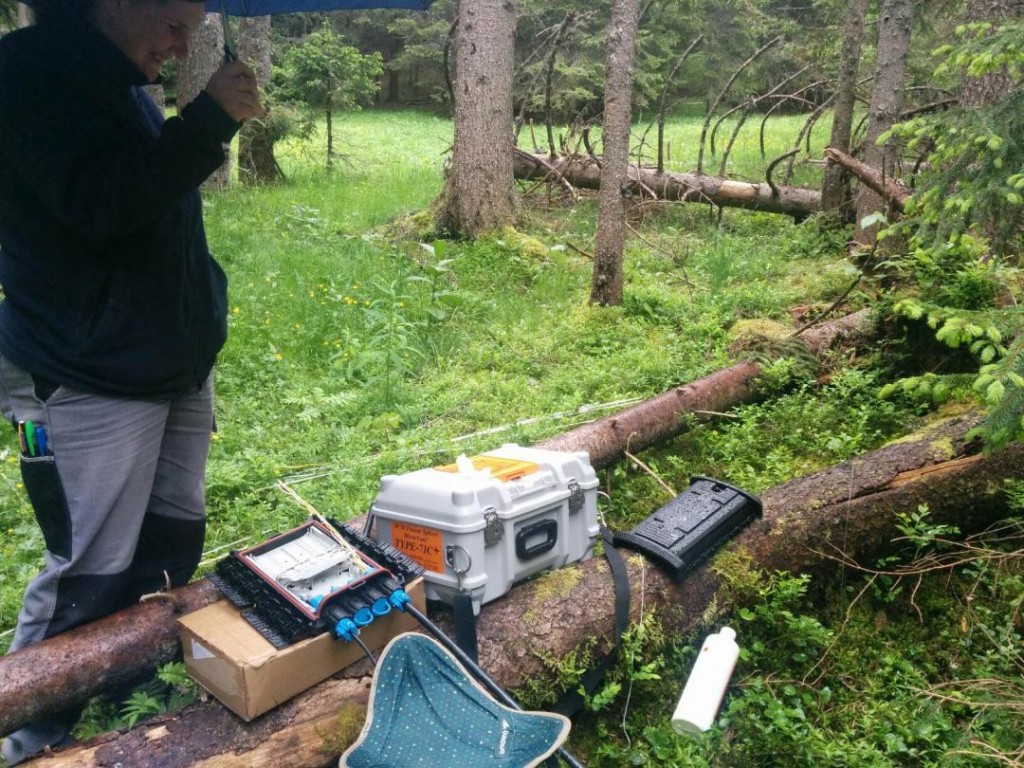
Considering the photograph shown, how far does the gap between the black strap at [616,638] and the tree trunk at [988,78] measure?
4.61 metres

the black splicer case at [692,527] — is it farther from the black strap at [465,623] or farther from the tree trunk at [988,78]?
the tree trunk at [988,78]

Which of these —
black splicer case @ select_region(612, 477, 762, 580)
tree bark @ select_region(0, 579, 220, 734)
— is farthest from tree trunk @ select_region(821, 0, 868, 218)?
tree bark @ select_region(0, 579, 220, 734)

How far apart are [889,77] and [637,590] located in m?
6.58

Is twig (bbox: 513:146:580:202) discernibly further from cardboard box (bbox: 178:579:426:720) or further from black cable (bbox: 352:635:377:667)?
black cable (bbox: 352:635:377:667)

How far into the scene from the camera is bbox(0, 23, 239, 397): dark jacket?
213 cm

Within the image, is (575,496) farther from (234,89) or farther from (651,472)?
(234,89)

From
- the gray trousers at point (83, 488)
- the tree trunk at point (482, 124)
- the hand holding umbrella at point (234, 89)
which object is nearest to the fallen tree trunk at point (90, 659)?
the gray trousers at point (83, 488)

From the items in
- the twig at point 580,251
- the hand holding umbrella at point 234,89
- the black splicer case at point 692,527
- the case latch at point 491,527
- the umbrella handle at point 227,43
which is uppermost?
the umbrella handle at point 227,43

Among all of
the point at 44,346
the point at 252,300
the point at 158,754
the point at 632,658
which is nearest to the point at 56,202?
the point at 44,346

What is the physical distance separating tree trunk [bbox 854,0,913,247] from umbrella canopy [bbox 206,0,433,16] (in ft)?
17.7

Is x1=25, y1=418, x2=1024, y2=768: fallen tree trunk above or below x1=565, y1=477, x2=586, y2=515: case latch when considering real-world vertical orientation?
below

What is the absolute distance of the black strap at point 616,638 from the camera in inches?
105

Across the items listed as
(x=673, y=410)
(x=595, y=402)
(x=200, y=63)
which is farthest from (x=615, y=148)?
(x=200, y=63)

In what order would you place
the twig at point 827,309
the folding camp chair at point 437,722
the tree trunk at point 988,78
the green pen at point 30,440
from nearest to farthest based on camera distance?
the folding camp chair at point 437,722, the green pen at point 30,440, the twig at point 827,309, the tree trunk at point 988,78
